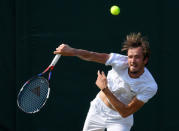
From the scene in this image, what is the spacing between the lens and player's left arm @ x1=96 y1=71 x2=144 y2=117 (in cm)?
355

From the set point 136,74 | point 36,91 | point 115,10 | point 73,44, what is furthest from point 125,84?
point 73,44

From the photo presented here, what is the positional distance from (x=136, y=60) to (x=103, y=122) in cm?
72

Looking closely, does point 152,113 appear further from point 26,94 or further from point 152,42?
point 26,94

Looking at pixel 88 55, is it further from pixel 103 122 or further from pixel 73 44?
pixel 73 44

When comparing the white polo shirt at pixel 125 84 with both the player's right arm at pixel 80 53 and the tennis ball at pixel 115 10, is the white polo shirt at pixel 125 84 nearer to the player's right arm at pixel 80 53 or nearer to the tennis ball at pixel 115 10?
the player's right arm at pixel 80 53

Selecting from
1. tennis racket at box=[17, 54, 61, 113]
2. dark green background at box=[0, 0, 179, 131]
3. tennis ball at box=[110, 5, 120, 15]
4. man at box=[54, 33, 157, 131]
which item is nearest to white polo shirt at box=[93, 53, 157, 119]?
man at box=[54, 33, 157, 131]

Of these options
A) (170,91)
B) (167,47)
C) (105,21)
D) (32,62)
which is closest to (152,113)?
(170,91)

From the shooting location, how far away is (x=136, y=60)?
142 inches

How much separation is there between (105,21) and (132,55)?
1226 mm

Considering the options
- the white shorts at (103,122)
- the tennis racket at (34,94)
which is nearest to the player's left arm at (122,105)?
the white shorts at (103,122)

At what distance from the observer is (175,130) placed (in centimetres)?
489

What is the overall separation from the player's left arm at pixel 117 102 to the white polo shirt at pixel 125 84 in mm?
76

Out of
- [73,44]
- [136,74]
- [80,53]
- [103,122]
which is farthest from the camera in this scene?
[73,44]

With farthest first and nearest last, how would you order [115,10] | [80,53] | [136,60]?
1. [115,10]
2. [136,60]
3. [80,53]
